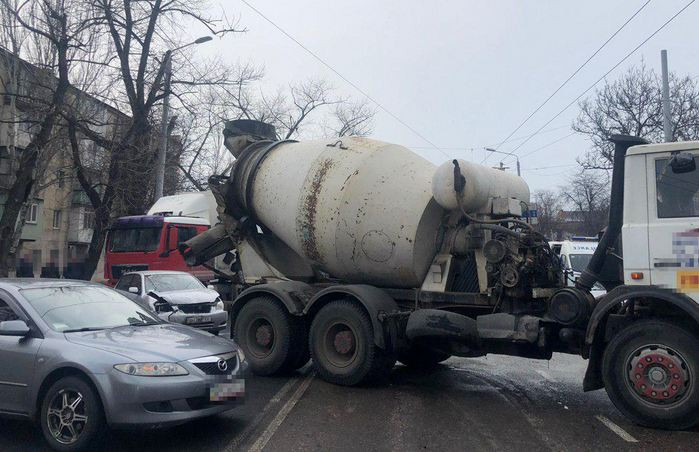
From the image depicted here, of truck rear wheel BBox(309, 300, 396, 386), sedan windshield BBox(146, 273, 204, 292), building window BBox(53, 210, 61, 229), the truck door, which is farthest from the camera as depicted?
building window BBox(53, 210, 61, 229)

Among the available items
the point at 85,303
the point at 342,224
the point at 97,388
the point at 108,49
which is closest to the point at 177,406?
the point at 97,388

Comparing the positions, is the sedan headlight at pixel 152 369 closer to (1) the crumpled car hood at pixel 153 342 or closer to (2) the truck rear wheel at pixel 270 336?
(1) the crumpled car hood at pixel 153 342

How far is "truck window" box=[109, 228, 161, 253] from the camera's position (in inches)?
749

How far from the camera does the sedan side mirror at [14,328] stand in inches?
217

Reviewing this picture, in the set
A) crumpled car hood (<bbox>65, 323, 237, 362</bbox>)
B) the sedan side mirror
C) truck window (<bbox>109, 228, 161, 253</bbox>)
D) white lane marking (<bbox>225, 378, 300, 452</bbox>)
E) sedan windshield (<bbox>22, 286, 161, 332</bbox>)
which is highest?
truck window (<bbox>109, 228, 161, 253</bbox>)

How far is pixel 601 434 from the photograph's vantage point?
19.6 feet

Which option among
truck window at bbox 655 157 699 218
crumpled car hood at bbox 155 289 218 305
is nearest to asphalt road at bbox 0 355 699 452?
truck window at bbox 655 157 699 218

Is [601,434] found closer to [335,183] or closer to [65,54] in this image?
[335,183]

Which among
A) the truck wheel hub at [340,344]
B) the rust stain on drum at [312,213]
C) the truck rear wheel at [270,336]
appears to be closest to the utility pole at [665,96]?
the rust stain on drum at [312,213]

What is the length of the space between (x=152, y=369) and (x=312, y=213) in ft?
13.2

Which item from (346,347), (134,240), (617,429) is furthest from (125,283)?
(617,429)

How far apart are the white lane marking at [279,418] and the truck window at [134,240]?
38.9 feet

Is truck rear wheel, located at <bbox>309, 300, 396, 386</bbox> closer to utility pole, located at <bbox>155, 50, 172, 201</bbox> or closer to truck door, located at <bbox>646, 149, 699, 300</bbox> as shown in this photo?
truck door, located at <bbox>646, 149, 699, 300</bbox>

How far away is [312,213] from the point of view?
8828 mm
